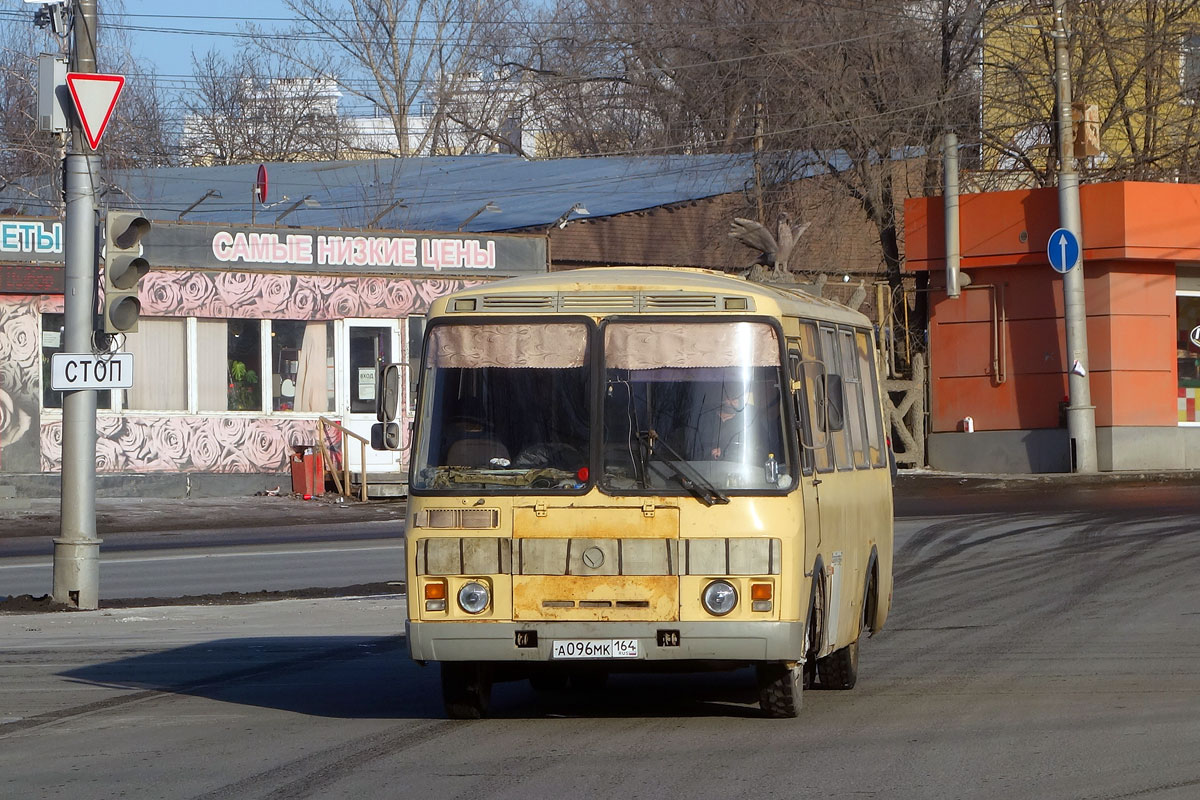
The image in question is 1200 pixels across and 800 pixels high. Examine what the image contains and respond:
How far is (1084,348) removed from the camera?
28797 mm

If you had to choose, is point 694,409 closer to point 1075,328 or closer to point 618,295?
point 618,295

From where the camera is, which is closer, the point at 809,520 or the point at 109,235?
the point at 809,520

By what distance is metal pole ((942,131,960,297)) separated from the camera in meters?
30.5

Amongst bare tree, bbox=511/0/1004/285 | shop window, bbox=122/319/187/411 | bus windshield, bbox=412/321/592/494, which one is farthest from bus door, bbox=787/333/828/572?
bare tree, bbox=511/0/1004/285

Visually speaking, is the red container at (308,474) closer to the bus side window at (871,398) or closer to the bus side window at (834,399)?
the bus side window at (871,398)

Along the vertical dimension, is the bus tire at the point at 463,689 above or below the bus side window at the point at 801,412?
below

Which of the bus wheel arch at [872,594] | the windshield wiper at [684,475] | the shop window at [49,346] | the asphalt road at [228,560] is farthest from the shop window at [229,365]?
the windshield wiper at [684,475]

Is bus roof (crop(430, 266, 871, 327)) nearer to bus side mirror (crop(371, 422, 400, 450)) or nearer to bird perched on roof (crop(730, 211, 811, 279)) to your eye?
bus side mirror (crop(371, 422, 400, 450))

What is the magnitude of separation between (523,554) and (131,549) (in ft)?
49.0

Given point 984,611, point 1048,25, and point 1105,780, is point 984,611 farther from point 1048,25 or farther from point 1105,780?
point 1048,25

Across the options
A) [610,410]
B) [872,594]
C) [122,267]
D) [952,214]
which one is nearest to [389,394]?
[610,410]

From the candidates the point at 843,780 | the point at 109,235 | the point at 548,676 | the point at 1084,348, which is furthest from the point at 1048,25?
the point at 843,780

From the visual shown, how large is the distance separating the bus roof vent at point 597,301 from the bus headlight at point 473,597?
61.0 inches

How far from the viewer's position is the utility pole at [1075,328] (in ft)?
94.0
